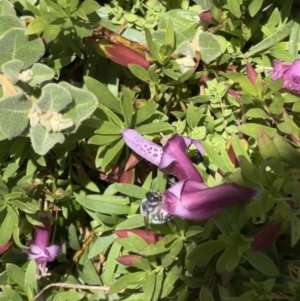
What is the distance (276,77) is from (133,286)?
2.12 feet

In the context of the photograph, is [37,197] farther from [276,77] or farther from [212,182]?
[276,77]

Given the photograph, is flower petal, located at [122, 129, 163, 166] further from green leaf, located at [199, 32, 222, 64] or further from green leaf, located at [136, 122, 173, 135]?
green leaf, located at [199, 32, 222, 64]

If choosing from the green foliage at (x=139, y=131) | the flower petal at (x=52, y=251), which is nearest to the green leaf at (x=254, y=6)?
the green foliage at (x=139, y=131)

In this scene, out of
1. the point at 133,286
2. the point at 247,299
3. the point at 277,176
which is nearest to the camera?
the point at 277,176

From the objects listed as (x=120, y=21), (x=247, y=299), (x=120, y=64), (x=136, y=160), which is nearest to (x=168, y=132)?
(x=136, y=160)

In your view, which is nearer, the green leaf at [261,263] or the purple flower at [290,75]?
the green leaf at [261,263]

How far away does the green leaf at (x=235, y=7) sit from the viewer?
4.61 feet

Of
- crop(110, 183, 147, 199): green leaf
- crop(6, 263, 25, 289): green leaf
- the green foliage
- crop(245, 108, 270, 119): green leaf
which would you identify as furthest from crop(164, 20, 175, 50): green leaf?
crop(6, 263, 25, 289): green leaf

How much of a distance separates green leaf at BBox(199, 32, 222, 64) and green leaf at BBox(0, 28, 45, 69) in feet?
1.33

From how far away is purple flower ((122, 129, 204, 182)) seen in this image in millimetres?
1255

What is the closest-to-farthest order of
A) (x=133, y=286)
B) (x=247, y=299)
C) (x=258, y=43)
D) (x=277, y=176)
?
(x=277, y=176)
(x=247, y=299)
(x=133, y=286)
(x=258, y=43)

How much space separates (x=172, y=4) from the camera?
1564mm

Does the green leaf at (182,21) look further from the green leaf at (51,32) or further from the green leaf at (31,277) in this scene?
the green leaf at (31,277)

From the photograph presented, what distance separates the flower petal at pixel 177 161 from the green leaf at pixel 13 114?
1.03ft
